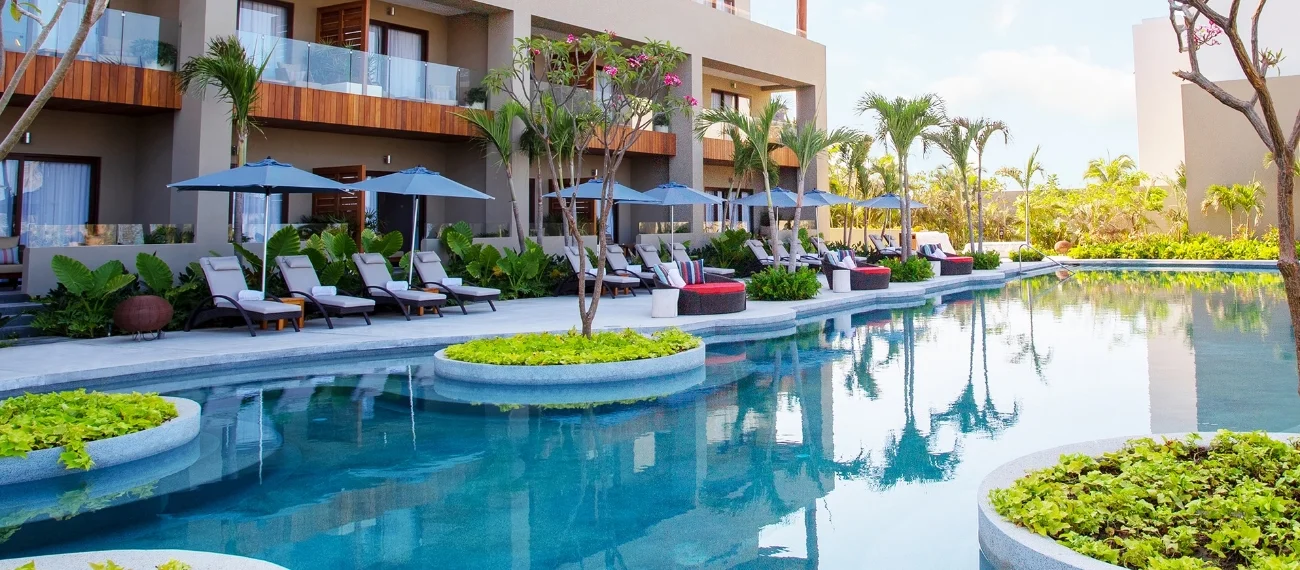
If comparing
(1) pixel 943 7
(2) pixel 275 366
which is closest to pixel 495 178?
(2) pixel 275 366

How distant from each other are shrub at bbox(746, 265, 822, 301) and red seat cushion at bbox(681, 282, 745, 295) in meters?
1.85

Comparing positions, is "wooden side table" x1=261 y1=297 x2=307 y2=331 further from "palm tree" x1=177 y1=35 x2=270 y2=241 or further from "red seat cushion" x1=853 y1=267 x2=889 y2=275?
"red seat cushion" x1=853 y1=267 x2=889 y2=275

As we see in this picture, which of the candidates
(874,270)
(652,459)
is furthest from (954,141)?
(652,459)

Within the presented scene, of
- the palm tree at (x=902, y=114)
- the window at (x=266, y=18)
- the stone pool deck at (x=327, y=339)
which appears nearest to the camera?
the stone pool deck at (x=327, y=339)

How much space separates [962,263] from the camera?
2512 cm

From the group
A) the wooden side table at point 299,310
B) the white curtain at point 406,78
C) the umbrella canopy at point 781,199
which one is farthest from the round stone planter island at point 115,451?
the umbrella canopy at point 781,199

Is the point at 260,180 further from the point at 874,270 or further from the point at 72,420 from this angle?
the point at 874,270

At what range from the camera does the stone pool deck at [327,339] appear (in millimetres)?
9133

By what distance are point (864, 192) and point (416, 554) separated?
29541 millimetres

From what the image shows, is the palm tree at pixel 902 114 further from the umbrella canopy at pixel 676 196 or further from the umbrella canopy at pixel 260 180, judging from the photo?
the umbrella canopy at pixel 260 180

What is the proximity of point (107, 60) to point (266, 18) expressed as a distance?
4504 millimetres

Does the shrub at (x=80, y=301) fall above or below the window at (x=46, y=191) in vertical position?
below

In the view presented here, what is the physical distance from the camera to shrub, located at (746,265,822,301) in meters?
17.0

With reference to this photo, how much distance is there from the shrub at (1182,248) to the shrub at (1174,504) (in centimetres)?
2999
